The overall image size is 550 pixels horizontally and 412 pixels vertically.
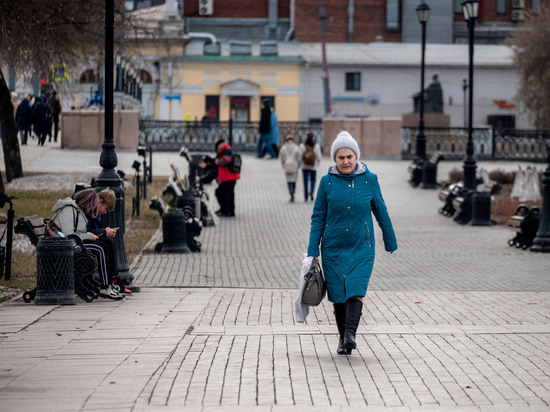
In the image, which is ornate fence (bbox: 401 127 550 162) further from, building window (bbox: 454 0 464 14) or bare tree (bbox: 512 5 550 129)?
building window (bbox: 454 0 464 14)

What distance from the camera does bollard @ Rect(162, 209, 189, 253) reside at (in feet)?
53.6

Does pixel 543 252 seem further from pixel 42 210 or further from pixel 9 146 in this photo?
pixel 9 146

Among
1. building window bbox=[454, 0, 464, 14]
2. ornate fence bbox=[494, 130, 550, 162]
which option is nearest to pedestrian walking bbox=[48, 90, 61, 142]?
ornate fence bbox=[494, 130, 550, 162]

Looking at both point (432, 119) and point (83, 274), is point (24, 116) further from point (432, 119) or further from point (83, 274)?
point (83, 274)

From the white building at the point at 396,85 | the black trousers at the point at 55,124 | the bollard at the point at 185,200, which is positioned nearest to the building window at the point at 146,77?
the white building at the point at 396,85

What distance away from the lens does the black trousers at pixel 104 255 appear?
436 inches

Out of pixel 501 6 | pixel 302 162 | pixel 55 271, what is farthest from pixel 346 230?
pixel 501 6

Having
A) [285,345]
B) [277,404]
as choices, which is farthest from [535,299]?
[277,404]

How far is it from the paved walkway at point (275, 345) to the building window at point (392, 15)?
65.8m

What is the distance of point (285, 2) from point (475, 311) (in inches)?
2839

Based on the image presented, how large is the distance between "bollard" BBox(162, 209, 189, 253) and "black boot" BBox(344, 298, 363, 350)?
8.57 m

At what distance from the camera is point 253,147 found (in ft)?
140

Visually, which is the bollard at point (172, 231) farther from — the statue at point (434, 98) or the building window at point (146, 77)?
the building window at point (146, 77)

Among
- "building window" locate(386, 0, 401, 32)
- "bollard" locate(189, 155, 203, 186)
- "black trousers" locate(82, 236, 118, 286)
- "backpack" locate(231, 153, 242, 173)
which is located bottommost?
"black trousers" locate(82, 236, 118, 286)
